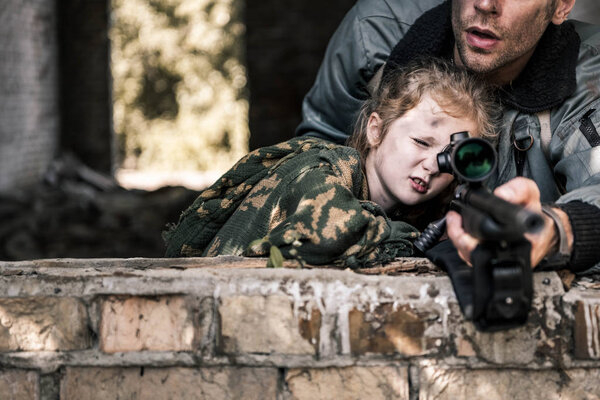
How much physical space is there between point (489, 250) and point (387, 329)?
0.33 m

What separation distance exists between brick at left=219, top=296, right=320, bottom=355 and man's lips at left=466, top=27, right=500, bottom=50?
51.2 inches

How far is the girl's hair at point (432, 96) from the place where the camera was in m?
2.60

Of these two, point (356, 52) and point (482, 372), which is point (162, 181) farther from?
point (482, 372)

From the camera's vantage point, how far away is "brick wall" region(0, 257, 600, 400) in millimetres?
1852

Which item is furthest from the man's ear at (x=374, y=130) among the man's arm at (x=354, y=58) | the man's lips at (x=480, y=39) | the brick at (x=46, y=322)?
the brick at (x=46, y=322)

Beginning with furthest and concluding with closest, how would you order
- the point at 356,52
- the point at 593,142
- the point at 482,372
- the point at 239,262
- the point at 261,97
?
the point at 261,97 → the point at 356,52 → the point at 593,142 → the point at 239,262 → the point at 482,372

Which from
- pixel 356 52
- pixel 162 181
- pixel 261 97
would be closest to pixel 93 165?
pixel 261 97

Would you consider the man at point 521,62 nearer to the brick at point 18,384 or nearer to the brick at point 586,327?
the brick at point 586,327

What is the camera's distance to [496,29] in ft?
8.54

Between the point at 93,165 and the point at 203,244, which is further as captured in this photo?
the point at 93,165

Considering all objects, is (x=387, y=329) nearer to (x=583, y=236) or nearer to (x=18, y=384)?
(x=583, y=236)

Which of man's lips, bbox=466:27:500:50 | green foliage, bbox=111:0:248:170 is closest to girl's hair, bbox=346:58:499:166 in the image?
man's lips, bbox=466:27:500:50

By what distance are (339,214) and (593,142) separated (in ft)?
3.20

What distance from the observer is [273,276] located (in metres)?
1.88
